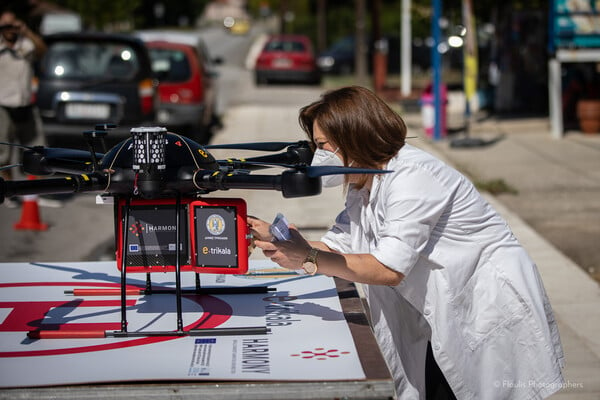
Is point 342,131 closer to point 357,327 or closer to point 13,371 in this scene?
point 357,327

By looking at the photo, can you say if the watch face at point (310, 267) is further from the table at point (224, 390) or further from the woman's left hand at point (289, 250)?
the table at point (224, 390)

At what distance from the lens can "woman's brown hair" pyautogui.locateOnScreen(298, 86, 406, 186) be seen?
3.05 m

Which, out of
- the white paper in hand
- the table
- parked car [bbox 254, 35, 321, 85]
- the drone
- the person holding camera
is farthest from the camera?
parked car [bbox 254, 35, 321, 85]

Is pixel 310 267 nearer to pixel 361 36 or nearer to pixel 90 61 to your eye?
pixel 90 61

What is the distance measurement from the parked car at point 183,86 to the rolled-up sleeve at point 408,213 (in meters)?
10.8

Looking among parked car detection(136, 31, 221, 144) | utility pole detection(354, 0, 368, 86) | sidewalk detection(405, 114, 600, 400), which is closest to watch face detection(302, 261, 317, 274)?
sidewalk detection(405, 114, 600, 400)

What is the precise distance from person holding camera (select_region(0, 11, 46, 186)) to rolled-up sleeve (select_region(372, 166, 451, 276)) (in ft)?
25.1

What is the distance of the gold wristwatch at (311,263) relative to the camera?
302 cm

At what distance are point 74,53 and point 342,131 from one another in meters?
10.6

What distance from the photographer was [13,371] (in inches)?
107

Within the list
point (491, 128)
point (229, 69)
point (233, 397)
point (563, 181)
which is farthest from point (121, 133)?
point (229, 69)

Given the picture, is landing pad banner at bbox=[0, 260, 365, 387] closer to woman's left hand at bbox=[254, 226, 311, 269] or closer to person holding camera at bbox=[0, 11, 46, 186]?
woman's left hand at bbox=[254, 226, 311, 269]

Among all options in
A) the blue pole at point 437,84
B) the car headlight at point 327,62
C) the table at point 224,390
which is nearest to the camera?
the table at point 224,390

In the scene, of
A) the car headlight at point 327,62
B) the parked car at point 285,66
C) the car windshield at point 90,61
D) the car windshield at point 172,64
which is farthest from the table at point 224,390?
the car headlight at point 327,62
